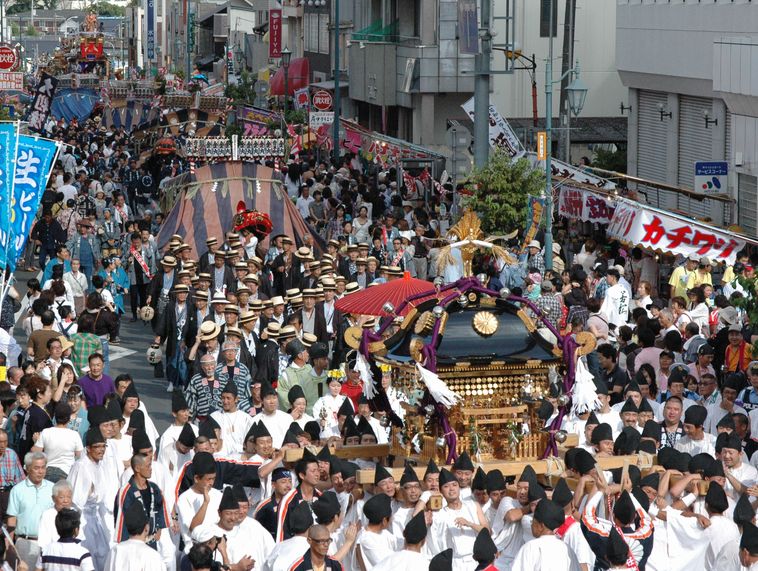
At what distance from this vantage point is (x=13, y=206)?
14.8 meters

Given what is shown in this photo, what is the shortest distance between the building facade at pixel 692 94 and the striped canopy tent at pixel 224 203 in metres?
6.83

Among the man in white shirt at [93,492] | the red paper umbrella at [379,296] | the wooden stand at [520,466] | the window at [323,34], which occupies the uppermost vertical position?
the window at [323,34]

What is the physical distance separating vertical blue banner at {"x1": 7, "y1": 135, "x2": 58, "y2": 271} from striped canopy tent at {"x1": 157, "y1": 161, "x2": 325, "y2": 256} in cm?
909

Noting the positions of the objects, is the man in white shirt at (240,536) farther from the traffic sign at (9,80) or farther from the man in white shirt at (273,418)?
the traffic sign at (9,80)

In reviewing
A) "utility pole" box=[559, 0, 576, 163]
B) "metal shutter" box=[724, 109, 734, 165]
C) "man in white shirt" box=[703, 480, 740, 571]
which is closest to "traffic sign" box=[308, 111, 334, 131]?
"utility pole" box=[559, 0, 576, 163]

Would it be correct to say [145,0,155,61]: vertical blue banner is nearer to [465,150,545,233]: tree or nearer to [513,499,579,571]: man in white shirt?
[465,150,545,233]: tree

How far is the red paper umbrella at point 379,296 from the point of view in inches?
635

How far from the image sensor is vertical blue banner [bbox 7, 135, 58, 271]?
14719 millimetres

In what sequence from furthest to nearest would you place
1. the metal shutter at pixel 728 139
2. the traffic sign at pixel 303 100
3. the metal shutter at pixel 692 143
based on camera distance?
1. the traffic sign at pixel 303 100
2. the metal shutter at pixel 692 143
3. the metal shutter at pixel 728 139

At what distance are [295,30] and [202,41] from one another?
127 ft

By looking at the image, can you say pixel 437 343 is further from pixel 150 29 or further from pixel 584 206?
pixel 150 29

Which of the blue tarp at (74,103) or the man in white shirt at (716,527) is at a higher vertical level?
the blue tarp at (74,103)

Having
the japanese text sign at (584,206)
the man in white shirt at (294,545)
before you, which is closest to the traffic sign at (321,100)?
the japanese text sign at (584,206)

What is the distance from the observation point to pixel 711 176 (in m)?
25.9
